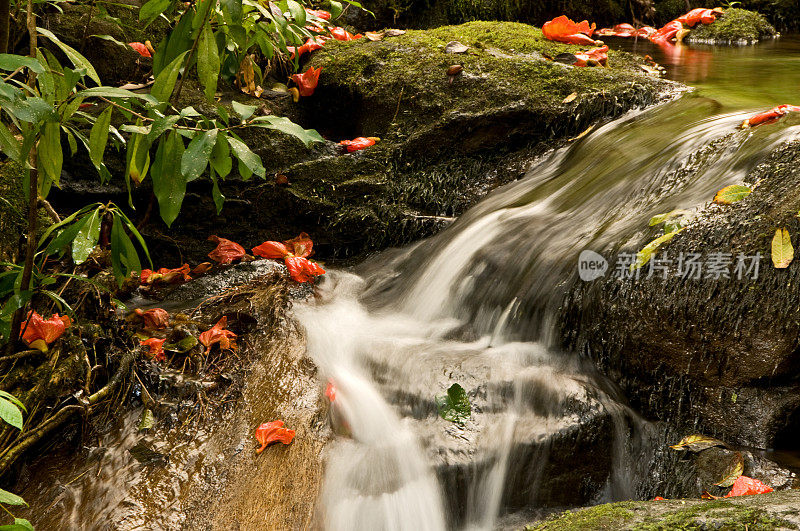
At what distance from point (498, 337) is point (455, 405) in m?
0.56

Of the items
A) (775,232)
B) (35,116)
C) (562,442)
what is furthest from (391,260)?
(35,116)

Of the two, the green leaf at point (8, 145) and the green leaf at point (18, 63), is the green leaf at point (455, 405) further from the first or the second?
the green leaf at point (18, 63)

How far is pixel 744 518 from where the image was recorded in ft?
5.22

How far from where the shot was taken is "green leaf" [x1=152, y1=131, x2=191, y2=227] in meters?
1.81

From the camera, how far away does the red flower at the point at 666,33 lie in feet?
24.5

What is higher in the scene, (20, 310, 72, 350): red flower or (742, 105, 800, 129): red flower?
(742, 105, 800, 129): red flower

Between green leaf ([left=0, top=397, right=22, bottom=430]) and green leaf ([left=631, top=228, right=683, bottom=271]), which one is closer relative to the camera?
green leaf ([left=0, top=397, right=22, bottom=430])

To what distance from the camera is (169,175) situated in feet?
6.05

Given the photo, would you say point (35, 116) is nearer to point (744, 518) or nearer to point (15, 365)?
point (15, 365)

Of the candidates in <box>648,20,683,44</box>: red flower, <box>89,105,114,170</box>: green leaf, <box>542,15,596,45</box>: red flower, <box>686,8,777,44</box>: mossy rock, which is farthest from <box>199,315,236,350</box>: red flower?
<box>686,8,777,44</box>: mossy rock

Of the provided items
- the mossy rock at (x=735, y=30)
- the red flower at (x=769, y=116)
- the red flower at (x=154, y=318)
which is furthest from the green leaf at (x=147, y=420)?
the mossy rock at (x=735, y=30)

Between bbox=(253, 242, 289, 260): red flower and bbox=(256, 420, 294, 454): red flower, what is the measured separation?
61.7 inches

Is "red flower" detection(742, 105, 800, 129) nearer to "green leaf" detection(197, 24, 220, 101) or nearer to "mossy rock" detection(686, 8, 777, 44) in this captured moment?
"green leaf" detection(197, 24, 220, 101)

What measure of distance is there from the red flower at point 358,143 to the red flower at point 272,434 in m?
2.33
